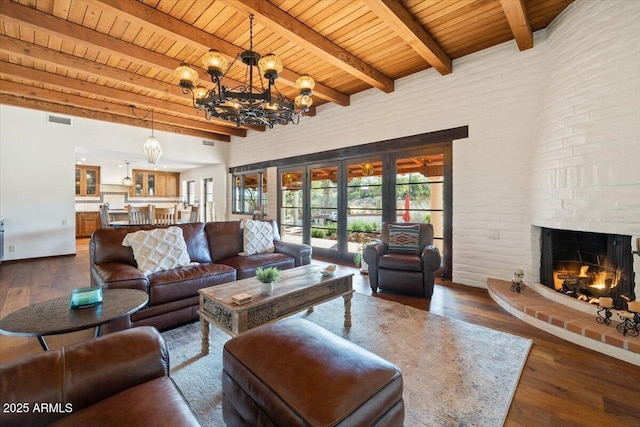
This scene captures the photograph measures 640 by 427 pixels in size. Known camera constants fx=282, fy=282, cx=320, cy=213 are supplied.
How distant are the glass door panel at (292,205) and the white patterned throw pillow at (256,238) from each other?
8.11 ft

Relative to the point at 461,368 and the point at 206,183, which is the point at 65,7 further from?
the point at 206,183

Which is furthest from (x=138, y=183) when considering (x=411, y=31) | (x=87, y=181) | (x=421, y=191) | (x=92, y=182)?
(x=411, y=31)

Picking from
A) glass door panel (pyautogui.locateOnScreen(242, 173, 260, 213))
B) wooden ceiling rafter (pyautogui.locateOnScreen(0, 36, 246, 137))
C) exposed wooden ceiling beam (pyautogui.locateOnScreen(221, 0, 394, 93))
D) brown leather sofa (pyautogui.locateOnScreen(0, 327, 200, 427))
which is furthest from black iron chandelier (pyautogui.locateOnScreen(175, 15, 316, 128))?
glass door panel (pyautogui.locateOnScreen(242, 173, 260, 213))

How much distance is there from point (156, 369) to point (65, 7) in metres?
3.72

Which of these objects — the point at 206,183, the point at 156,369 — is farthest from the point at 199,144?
the point at 156,369

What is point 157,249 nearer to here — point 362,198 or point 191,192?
point 362,198

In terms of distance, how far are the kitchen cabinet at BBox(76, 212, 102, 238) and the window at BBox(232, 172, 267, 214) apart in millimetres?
4511

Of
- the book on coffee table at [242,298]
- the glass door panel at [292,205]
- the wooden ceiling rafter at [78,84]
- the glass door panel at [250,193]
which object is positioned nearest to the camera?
the book on coffee table at [242,298]

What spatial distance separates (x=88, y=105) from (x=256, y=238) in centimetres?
459

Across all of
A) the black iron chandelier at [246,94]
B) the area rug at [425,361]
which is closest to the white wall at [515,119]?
the area rug at [425,361]

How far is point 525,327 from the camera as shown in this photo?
8.77 ft

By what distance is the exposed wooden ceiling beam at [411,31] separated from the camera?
270 cm

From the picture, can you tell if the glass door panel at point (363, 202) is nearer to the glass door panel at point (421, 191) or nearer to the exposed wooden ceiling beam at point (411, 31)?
the glass door panel at point (421, 191)

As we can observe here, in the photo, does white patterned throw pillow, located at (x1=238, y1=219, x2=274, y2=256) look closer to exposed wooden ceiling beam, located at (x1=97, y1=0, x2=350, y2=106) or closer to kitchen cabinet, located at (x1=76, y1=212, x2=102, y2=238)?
exposed wooden ceiling beam, located at (x1=97, y1=0, x2=350, y2=106)
